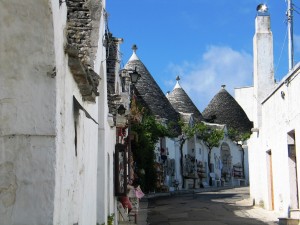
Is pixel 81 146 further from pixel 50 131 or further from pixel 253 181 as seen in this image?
pixel 253 181

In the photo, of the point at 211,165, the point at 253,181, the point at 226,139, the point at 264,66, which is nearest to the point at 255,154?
the point at 253,181

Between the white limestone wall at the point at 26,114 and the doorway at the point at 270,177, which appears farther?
the doorway at the point at 270,177

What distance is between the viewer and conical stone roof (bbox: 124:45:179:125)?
4788 cm

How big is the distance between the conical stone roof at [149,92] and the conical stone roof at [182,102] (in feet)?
27.1

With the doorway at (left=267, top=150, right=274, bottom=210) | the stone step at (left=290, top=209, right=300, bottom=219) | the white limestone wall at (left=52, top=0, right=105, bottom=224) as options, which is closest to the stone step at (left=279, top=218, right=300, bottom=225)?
the stone step at (left=290, top=209, right=300, bottom=219)

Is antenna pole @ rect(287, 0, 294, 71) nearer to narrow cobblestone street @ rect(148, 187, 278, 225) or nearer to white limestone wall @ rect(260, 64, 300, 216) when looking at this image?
white limestone wall @ rect(260, 64, 300, 216)

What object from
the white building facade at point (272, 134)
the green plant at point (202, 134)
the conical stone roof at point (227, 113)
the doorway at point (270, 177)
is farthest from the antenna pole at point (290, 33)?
the conical stone roof at point (227, 113)

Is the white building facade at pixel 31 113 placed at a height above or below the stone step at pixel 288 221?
above

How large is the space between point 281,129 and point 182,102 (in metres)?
41.1

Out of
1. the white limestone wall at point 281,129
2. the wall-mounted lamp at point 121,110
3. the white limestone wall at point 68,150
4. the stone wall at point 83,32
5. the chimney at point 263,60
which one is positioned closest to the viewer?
the white limestone wall at point 68,150

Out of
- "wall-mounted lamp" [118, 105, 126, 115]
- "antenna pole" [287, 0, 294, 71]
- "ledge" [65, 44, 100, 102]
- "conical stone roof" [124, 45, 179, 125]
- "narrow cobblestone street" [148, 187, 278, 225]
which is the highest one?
"conical stone roof" [124, 45, 179, 125]

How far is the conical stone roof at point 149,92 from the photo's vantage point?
47875 millimetres

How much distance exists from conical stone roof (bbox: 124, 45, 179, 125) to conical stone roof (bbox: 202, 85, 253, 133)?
19598 millimetres

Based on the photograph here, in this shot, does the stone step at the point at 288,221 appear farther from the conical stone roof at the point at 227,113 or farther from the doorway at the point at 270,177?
the conical stone roof at the point at 227,113
